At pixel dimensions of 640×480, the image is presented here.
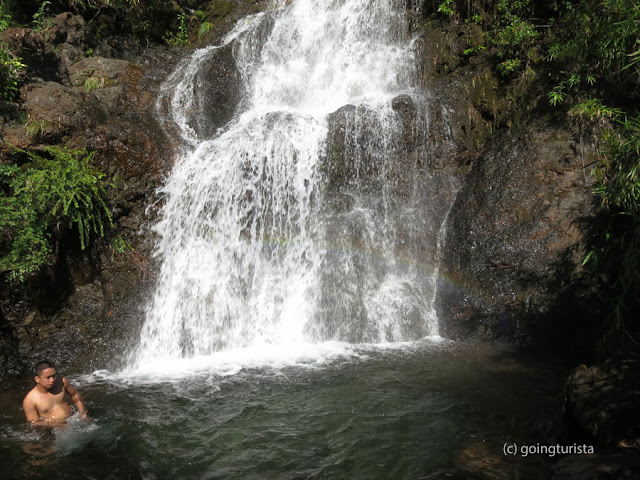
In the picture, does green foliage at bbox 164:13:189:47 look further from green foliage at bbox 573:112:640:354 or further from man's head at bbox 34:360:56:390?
green foliage at bbox 573:112:640:354

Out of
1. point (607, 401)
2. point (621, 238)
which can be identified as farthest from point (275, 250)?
point (607, 401)

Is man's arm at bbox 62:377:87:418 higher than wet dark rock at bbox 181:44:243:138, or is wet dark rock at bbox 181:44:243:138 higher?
wet dark rock at bbox 181:44:243:138

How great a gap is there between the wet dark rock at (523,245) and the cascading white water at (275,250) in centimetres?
84

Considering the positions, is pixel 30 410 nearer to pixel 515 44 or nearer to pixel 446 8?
pixel 515 44

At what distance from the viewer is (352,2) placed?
42.0ft

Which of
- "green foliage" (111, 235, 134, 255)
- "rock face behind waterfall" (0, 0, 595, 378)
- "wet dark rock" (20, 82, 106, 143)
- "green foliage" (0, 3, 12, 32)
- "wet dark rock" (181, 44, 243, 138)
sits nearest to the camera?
"rock face behind waterfall" (0, 0, 595, 378)

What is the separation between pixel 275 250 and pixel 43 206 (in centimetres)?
404

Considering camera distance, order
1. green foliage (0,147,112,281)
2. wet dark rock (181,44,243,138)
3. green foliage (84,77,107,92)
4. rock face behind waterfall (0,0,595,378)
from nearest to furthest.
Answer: green foliage (0,147,112,281)
rock face behind waterfall (0,0,595,378)
green foliage (84,77,107,92)
wet dark rock (181,44,243,138)

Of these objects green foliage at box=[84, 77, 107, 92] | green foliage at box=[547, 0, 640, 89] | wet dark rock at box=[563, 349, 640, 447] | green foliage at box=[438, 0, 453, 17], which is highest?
green foliage at box=[438, 0, 453, 17]

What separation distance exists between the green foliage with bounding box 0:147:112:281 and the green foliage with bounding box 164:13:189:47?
7.52 meters

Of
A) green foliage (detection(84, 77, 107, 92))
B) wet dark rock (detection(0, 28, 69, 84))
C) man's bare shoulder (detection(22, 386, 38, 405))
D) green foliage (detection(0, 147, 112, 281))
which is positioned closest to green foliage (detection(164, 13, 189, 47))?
green foliage (detection(84, 77, 107, 92))

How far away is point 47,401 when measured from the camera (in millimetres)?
4867

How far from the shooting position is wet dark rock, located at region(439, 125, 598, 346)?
684 cm

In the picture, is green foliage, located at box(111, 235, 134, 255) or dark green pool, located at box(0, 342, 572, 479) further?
green foliage, located at box(111, 235, 134, 255)
